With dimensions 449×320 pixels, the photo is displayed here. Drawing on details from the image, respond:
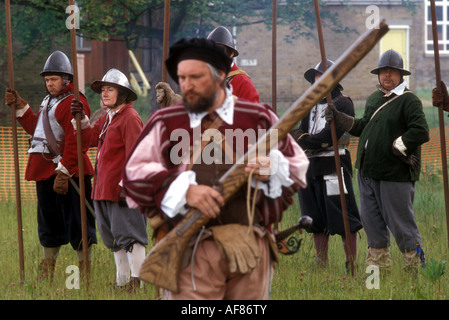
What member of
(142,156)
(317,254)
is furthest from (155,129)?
(317,254)

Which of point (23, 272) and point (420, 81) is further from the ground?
point (420, 81)

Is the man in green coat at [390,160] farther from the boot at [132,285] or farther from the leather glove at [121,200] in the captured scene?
the boot at [132,285]

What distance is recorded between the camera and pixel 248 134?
3566 millimetres

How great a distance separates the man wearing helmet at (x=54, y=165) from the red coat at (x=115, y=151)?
390 mm

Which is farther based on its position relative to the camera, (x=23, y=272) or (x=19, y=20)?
(x=19, y=20)

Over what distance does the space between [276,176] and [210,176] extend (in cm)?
31

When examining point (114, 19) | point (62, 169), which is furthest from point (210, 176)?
point (114, 19)

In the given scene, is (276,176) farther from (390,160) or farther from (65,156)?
(65,156)

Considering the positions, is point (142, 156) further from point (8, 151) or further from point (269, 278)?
point (8, 151)

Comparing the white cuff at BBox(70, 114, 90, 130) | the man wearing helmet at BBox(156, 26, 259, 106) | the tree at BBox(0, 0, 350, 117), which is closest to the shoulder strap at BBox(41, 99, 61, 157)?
the white cuff at BBox(70, 114, 90, 130)

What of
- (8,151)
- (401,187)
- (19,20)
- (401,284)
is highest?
(19,20)

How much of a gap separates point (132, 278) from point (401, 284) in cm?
214

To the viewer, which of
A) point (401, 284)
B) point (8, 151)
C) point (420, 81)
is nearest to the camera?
point (401, 284)

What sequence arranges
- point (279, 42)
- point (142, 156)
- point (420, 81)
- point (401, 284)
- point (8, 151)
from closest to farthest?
point (142, 156) < point (401, 284) < point (8, 151) < point (279, 42) < point (420, 81)
